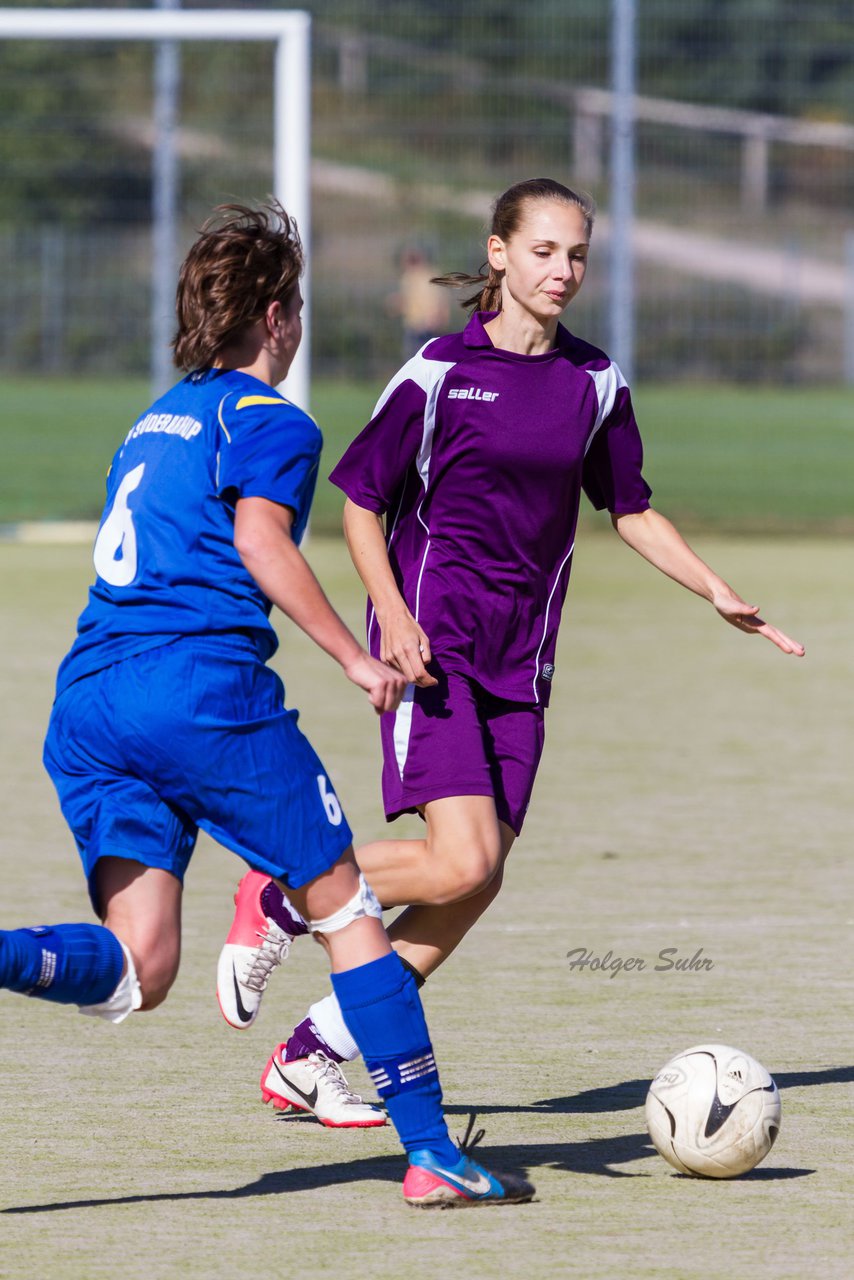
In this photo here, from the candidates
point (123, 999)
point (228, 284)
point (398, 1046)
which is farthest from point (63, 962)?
point (228, 284)

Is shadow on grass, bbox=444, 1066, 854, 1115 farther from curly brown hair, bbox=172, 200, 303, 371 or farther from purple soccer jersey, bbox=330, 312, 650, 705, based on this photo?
curly brown hair, bbox=172, 200, 303, 371

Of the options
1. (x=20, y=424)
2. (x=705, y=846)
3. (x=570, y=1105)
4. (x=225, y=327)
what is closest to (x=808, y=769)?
(x=705, y=846)

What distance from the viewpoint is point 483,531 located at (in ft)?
14.4

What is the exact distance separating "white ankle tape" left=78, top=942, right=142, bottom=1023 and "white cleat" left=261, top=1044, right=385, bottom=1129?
0.75 metres

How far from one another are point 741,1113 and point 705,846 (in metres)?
2.93

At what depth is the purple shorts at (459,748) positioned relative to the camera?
4207 millimetres

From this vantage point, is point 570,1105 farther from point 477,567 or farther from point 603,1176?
point 477,567

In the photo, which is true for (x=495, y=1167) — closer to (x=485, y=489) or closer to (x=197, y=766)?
(x=197, y=766)

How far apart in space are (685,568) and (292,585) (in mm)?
1315

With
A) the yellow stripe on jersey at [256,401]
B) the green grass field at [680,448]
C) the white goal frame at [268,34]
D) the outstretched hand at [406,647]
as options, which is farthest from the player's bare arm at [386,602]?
the green grass field at [680,448]

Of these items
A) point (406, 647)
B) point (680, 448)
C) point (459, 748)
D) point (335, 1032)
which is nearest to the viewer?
point (406, 647)

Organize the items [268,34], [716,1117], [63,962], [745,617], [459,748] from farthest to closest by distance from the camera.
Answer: [268,34] < [745,617] < [459,748] < [716,1117] < [63,962]

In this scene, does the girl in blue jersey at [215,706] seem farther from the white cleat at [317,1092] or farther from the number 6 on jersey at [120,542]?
the white cleat at [317,1092]

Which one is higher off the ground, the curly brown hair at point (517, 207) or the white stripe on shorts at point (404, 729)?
the curly brown hair at point (517, 207)
